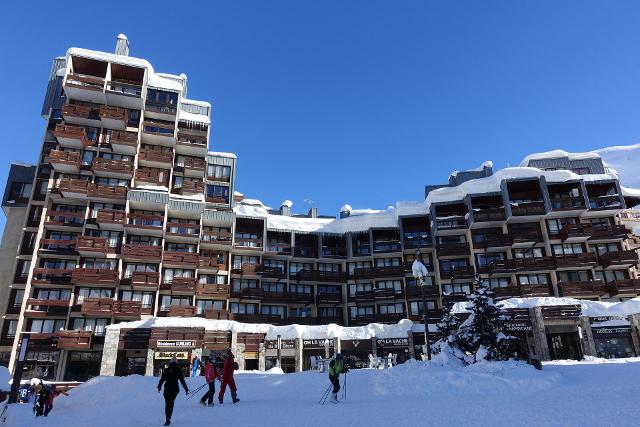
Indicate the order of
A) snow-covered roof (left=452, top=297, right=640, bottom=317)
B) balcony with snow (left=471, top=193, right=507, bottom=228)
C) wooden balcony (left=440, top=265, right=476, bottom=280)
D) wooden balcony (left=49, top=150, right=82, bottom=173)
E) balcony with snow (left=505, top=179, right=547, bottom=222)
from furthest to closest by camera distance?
balcony with snow (left=471, top=193, right=507, bottom=228), wooden balcony (left=440, top=265, right=476, bottom=280), balcony with snow (left=505, top=179, right=547, bottom=222), wooden balcony (left=49, top=150, right=82, bottom=173), snow-covered roof (left=452, top=297, right=640, bottom=317)

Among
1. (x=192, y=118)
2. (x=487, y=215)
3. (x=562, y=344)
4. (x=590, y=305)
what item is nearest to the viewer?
(x=590, y=305)

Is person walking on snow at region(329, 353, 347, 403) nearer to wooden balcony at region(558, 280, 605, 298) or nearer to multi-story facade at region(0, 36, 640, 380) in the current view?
multi-story facade at region(0, 36, 640, 380)

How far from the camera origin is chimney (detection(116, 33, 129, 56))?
2140 inches

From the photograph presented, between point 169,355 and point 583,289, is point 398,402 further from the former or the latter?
point 583,289

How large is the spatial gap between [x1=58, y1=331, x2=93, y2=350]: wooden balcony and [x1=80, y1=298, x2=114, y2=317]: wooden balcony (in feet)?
5.99

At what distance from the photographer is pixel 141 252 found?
1684 inches

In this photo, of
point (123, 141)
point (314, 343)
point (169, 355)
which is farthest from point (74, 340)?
point (314, 343)

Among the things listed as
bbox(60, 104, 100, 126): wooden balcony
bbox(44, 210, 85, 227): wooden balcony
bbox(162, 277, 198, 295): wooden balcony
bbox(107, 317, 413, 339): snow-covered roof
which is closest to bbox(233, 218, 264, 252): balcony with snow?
bbox(162, 277, 198, 295): wooden balcony

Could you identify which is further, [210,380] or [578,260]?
[578,260]

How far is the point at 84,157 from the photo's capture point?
46.2 meters

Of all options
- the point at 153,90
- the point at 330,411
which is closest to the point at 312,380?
the point at 330,411

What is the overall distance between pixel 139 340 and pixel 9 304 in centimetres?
1501

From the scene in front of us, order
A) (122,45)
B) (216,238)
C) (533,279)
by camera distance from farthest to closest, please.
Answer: (122,45)
(216,238)
(533,279)

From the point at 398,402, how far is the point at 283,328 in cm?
2918
